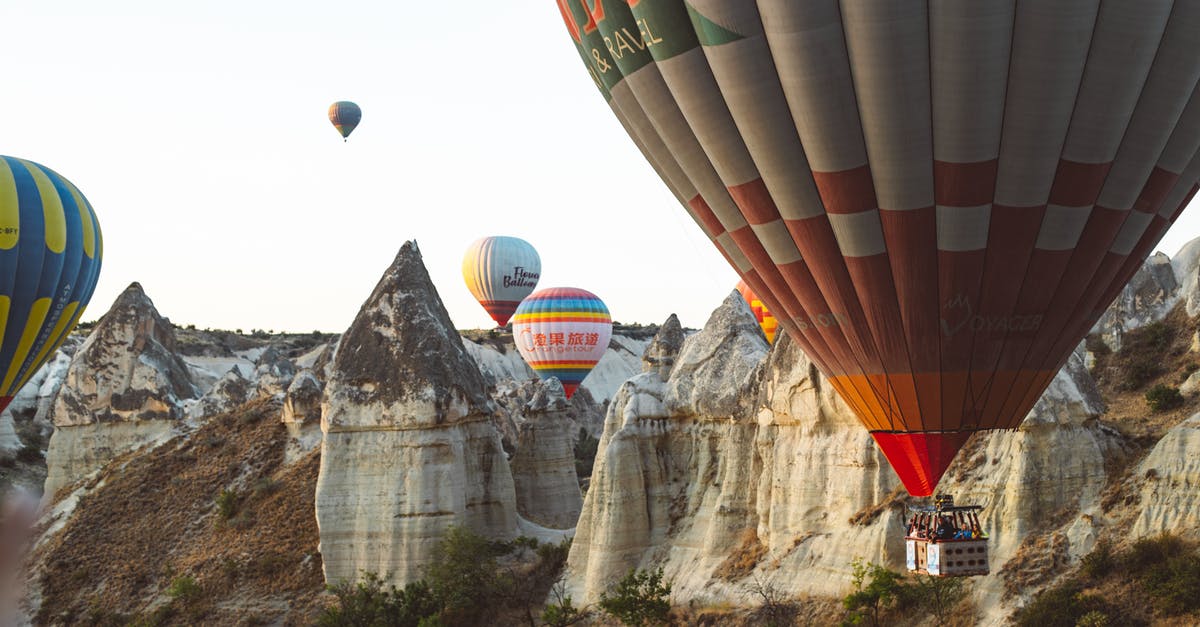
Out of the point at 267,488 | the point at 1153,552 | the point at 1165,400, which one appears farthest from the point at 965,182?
the point at 267,488

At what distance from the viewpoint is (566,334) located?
6606 cm

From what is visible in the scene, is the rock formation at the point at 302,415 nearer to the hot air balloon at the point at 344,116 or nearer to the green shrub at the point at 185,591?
the green shrub at the point at 185,591

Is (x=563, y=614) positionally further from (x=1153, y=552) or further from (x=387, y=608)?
(x=1153, y=552)

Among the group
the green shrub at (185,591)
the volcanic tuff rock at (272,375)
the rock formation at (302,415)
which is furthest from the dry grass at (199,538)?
the volcanic tuff rock at (272,375)

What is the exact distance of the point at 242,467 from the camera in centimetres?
3666

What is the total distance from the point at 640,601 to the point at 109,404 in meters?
29.9

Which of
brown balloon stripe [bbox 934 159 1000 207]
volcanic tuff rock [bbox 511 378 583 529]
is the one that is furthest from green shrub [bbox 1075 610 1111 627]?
volcanic tuff rock [bbox 511 378 583 529]

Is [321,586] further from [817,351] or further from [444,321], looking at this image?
[817,351]

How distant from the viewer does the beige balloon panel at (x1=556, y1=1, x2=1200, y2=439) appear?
1434 centimetres

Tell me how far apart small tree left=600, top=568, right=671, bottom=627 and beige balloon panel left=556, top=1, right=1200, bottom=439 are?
29.8ft

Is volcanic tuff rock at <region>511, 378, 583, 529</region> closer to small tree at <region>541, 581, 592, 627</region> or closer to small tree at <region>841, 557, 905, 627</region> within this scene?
small tree at <region>541, 581, 592, 627</region>

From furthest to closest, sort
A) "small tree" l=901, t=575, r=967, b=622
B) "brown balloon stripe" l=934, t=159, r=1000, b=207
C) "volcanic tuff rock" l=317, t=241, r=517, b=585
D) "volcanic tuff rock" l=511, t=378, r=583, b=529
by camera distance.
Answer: "volcanic tuff rock" l=511, t=378, r=583, b=529
"volcanic tuff rock" l=317, t=241, r=517, b=585
"small tree" l=901, t=575, r=967, b=622
"brown balloon stripe" l=934, t=159, r=1000, b=207

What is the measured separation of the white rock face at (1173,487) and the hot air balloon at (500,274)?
6358cm

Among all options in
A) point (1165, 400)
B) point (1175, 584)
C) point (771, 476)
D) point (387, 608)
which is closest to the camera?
point (1175, 584)
